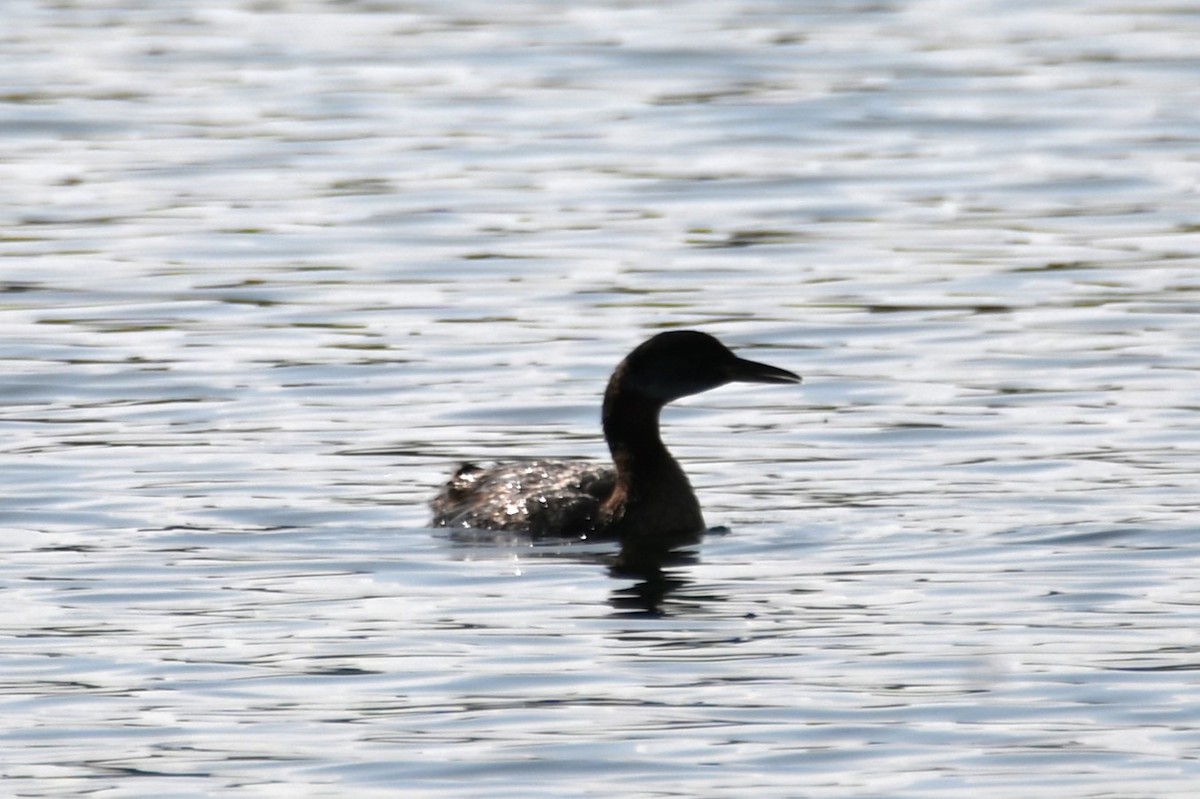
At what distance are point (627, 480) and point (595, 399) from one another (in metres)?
2.66

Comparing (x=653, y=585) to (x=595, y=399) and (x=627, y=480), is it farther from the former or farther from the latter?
(x=595, y=399)

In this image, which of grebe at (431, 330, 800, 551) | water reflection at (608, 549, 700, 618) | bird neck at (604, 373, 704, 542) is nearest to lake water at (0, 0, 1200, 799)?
water reflection at (608, 549, 700, 618)

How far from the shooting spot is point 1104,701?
398 inches

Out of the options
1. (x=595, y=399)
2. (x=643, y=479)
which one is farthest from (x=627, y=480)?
(x=595, y=399)

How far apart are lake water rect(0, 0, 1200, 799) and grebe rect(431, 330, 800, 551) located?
21 centimetres

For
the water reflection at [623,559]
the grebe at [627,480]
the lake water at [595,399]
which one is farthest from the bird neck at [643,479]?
the lake water at [595,399]

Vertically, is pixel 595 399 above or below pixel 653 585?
below

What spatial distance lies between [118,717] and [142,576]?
2.45 metres

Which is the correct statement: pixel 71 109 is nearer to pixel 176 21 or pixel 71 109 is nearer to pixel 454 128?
pixel 454 128

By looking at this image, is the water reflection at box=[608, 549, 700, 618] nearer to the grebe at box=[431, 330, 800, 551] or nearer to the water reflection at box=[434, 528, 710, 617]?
the water reflection at box=[434, 528, 710, 617]

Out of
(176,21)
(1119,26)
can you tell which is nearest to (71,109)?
(176,21)

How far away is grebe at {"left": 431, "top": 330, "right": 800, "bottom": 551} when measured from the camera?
1380 centimetres

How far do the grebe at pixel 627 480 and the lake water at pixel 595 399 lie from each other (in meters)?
0.21

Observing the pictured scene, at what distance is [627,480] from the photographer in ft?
45.8
